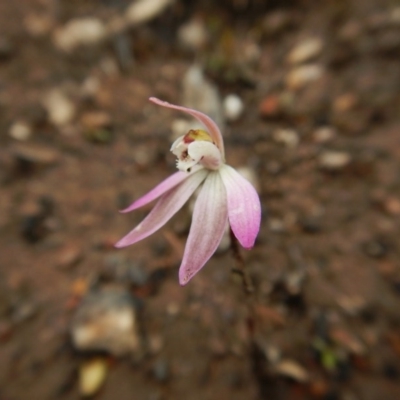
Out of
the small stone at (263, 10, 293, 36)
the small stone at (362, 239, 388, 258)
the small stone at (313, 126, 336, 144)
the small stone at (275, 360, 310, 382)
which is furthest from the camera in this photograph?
the small stone at (263, 10, 293, 36)

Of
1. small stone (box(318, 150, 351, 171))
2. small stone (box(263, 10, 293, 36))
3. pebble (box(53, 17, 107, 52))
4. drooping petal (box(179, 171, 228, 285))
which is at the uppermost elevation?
pebble (box(53, 17, 107, 52))

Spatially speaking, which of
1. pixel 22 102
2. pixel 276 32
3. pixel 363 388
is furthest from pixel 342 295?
pixel 22 102

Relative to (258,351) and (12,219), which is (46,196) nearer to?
(12,219)

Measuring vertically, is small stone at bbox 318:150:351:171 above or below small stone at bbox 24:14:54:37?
below

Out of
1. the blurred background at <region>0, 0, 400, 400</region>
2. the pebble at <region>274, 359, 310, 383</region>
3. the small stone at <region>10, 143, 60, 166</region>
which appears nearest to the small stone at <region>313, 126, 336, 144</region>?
the blurred background at <region>0, 0, 400, 400</region>

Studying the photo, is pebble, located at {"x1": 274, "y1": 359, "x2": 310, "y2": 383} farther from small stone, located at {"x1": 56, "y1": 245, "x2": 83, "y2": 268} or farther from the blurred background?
small stone, located at {"x1": 56, "y1": 245, "x2": 83, "y2": 268}

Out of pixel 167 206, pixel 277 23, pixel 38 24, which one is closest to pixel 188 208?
pixel 167 206

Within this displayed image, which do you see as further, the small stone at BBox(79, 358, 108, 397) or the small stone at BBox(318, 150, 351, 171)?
the small stone at BBox(318, 150, 351, 171)
